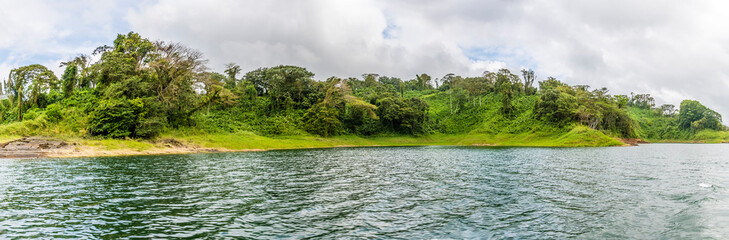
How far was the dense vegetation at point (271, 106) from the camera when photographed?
7062 centimetres

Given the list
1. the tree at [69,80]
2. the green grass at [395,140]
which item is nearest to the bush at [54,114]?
the tree at [69,80]

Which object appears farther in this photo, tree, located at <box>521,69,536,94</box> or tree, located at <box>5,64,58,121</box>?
tree, located at <box>521,69,536,94</box>

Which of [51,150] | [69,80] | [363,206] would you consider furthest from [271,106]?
[363,206]

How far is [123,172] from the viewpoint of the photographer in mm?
33438

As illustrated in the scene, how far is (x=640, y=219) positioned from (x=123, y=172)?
3890 cm

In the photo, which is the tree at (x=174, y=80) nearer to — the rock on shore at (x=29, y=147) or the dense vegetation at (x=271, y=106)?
the dense vegetation at (x=271, y=106)

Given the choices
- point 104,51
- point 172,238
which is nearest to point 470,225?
point 172,238

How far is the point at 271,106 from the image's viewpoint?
127 metres

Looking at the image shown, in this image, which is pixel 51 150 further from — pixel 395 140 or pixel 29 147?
pixel 395 140

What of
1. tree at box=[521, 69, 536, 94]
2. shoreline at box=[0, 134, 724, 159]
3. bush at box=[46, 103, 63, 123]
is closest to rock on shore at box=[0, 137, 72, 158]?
shoreline at box=[0, 134, 724, 159]

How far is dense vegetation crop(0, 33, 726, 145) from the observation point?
70.6 m

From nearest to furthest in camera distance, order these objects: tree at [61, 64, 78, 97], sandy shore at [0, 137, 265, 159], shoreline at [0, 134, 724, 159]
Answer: sandy shore at [0, 137, 265, 159], shoreline at [0, 134, 724, 159], tree at [61, 64, 78, 97]

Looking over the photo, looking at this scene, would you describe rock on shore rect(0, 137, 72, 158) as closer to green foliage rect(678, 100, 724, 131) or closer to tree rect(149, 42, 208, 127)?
tree rect(149, 42, 208, 127)

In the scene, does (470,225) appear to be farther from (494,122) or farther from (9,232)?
(494,122)
